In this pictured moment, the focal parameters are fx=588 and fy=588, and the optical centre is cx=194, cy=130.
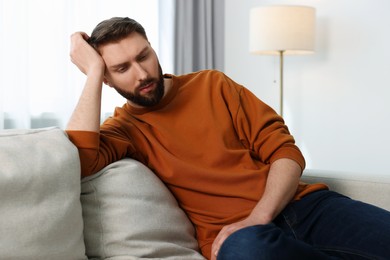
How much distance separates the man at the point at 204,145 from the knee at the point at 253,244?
0.19m

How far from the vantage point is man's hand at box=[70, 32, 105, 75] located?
1.73 m

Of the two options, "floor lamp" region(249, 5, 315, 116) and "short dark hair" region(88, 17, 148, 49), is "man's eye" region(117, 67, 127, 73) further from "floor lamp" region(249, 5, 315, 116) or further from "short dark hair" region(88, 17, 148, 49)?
"floor lamp" region(249, 5, 315, 116)

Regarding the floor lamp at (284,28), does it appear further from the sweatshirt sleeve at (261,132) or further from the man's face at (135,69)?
the man's face at (135,69)

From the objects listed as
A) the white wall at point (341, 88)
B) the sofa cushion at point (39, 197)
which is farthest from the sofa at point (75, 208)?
the white wall at point (341, 88)

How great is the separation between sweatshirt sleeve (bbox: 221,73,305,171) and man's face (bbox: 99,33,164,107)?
9.8 inches

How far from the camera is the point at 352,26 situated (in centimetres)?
367

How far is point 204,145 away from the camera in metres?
1.74

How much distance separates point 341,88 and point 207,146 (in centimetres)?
222

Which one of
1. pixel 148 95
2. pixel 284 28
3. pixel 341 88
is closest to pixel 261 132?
pixel 148 95

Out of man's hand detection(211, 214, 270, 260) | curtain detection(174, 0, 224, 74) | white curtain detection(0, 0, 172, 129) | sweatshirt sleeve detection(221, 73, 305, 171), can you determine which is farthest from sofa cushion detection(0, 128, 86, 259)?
curtain detection(174, 0, 224, 74)

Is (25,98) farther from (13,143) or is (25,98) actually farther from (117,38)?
(13,143)

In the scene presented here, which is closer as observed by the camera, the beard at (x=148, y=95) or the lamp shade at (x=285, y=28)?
the beard at (x=148, y=95)

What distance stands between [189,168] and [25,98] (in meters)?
1.74

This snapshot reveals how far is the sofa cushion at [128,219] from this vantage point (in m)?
1.47
